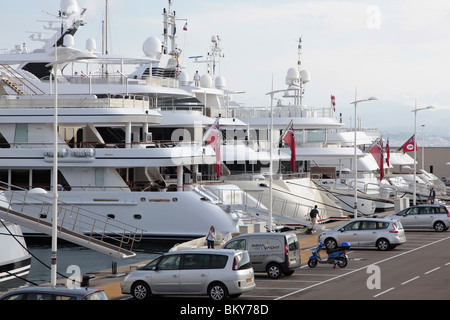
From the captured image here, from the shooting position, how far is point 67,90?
1661 inches

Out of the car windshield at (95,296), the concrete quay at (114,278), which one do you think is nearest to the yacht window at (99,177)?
the concrete quay at (114,278)

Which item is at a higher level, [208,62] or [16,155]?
[208,62]

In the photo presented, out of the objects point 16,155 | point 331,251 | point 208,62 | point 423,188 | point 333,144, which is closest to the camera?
point 331,251

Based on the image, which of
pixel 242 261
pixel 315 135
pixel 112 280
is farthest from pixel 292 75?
pixel 242 261

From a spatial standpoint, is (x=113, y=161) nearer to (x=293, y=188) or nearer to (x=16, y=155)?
(x=16, y=155)

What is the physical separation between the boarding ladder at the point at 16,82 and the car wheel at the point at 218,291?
83.2 feet

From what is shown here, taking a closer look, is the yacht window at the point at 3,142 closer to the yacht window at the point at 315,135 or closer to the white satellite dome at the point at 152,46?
the white satellite dome at the point at 152,46

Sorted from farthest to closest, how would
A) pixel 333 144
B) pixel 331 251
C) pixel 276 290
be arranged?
pixel 333 144, pixel 331 251, pixel 276 290

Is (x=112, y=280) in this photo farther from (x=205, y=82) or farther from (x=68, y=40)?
(x=205, y=82)

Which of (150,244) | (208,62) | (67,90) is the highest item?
(208,62)

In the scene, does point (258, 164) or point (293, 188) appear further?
point (258, 164)

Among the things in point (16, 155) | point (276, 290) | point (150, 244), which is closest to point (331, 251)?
point (276, 290)

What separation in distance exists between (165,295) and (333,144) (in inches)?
1600

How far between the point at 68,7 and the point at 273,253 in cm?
2895
